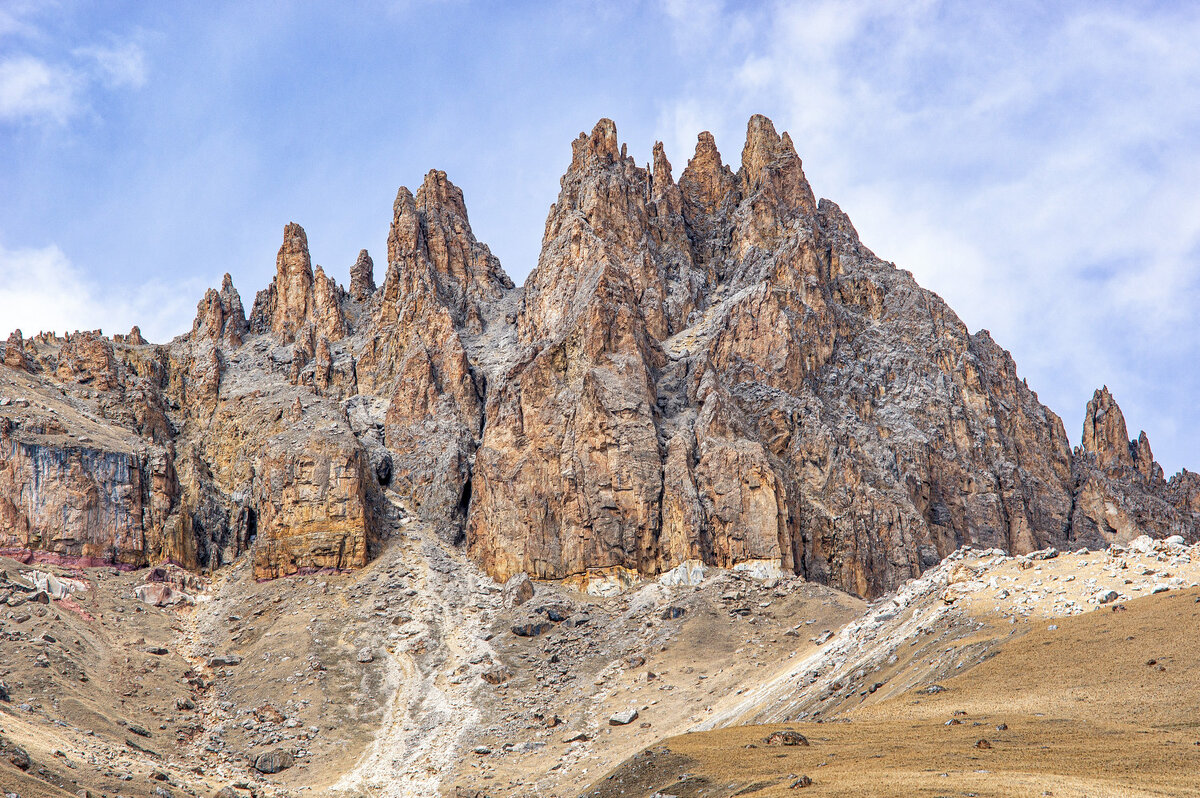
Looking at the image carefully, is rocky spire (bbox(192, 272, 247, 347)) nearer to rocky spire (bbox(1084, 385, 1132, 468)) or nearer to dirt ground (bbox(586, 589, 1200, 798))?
dirt ground (bbox(586, 589, 1200, 798))

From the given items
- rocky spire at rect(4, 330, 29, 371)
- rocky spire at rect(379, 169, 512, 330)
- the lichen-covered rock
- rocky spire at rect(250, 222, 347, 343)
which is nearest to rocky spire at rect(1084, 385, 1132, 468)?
rocky spire at rect(379, 169, 512, 330)

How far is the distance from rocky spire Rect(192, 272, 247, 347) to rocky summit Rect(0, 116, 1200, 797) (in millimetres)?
494

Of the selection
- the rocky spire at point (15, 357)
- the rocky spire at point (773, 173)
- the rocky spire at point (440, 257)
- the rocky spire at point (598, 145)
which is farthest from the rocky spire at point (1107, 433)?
the rocky spire at point (15, 357)

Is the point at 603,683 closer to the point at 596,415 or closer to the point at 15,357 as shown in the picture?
the point at 596,415

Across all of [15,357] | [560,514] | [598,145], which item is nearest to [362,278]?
[598,145]

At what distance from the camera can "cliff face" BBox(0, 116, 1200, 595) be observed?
3688 inches

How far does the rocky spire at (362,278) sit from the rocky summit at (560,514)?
168 centimetres

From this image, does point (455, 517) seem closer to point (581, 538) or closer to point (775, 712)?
point (581, 538)

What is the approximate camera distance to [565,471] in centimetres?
9612

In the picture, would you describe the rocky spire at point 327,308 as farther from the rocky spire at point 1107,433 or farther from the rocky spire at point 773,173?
the rocky spire at point 1107,433

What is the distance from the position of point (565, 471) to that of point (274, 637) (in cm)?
3077

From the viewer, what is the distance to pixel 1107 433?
148 metres

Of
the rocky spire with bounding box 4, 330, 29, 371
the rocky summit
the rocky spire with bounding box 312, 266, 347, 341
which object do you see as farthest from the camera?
the rocky spire with bounding box 312, 266, 347, 341

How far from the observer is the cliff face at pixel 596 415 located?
93.7 meters
